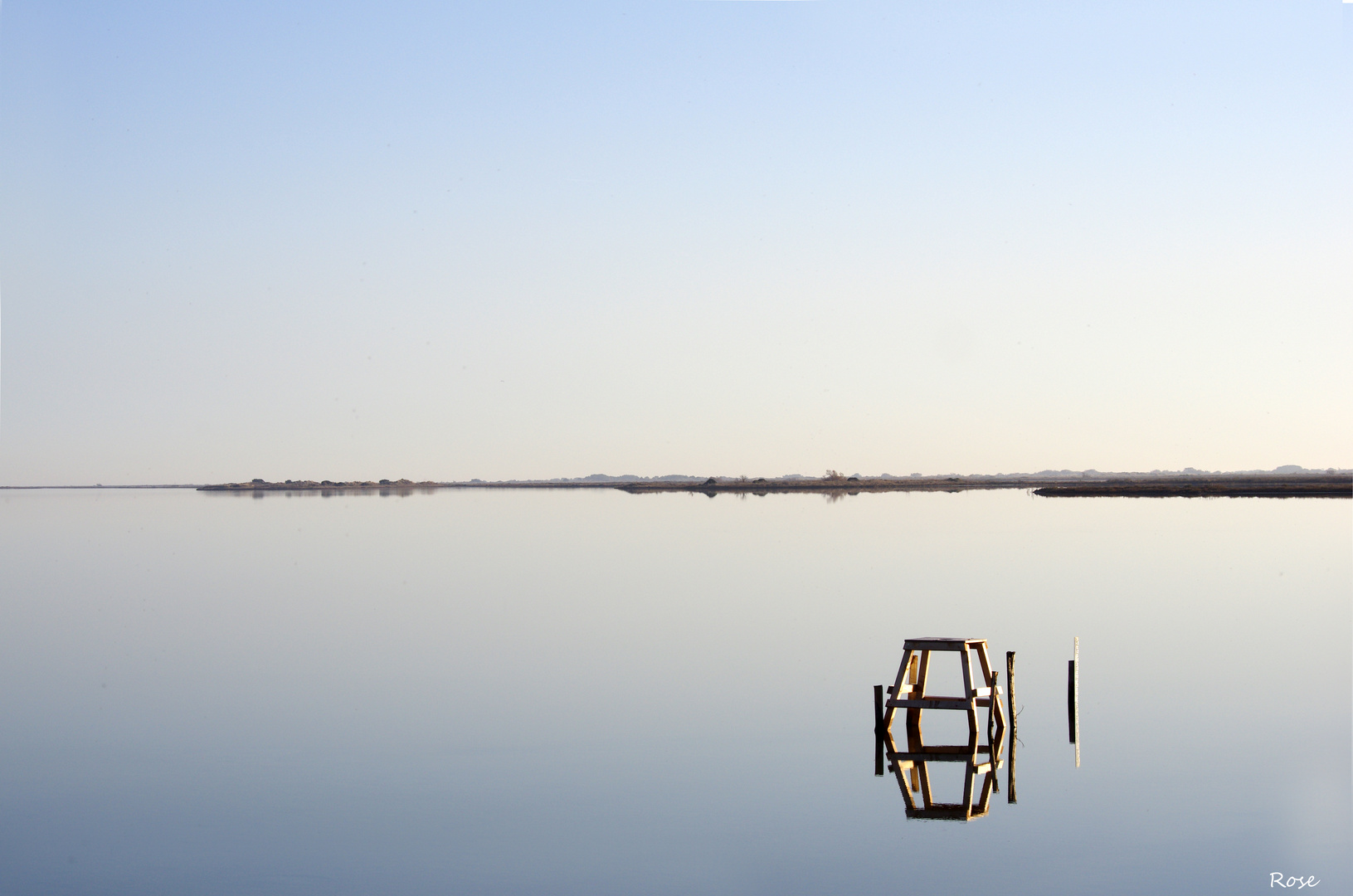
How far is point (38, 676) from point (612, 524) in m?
64.1

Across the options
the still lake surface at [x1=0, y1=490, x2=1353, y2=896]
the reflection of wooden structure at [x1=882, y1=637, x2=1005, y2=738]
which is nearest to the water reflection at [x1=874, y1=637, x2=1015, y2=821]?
the reflection of wooden structure at [x1=882, y1=637, x2=1005, y2=738]

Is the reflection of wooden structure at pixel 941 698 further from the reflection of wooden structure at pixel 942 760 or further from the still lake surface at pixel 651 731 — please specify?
the still lake surface at pixel 651 731

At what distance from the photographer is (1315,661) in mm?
29516

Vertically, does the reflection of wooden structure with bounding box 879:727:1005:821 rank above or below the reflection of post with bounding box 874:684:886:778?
below

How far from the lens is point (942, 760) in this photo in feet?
65.6

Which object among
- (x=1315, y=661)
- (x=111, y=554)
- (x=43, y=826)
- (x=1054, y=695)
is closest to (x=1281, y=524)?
(x=1315, y=661)

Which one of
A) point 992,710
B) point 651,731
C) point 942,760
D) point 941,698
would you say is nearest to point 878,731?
point 942,760

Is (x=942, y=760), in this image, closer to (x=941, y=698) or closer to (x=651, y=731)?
(x=941, y=698)

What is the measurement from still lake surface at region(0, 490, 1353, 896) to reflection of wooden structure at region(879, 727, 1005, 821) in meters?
0.24

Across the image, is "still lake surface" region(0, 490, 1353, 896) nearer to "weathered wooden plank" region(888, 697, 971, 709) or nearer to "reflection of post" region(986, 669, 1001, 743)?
"reflection of post" region(986, 669, 1001, 743)

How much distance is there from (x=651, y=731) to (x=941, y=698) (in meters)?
5.02

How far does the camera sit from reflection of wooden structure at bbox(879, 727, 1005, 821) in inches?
688

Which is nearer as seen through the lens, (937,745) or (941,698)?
(941,698)

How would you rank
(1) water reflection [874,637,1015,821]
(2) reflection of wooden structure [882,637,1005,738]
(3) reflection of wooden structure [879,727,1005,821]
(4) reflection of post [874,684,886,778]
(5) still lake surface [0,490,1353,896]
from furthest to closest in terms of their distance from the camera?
(2) reflection of wooden structure [882,637,1005,738], (4) reflection of post [874,684,886,778], (1) water reflection [874,637,1015,821], (3) reflection of wooden structure [879,727,1005,821], (5) still lake surface [0,490,1353,896]
